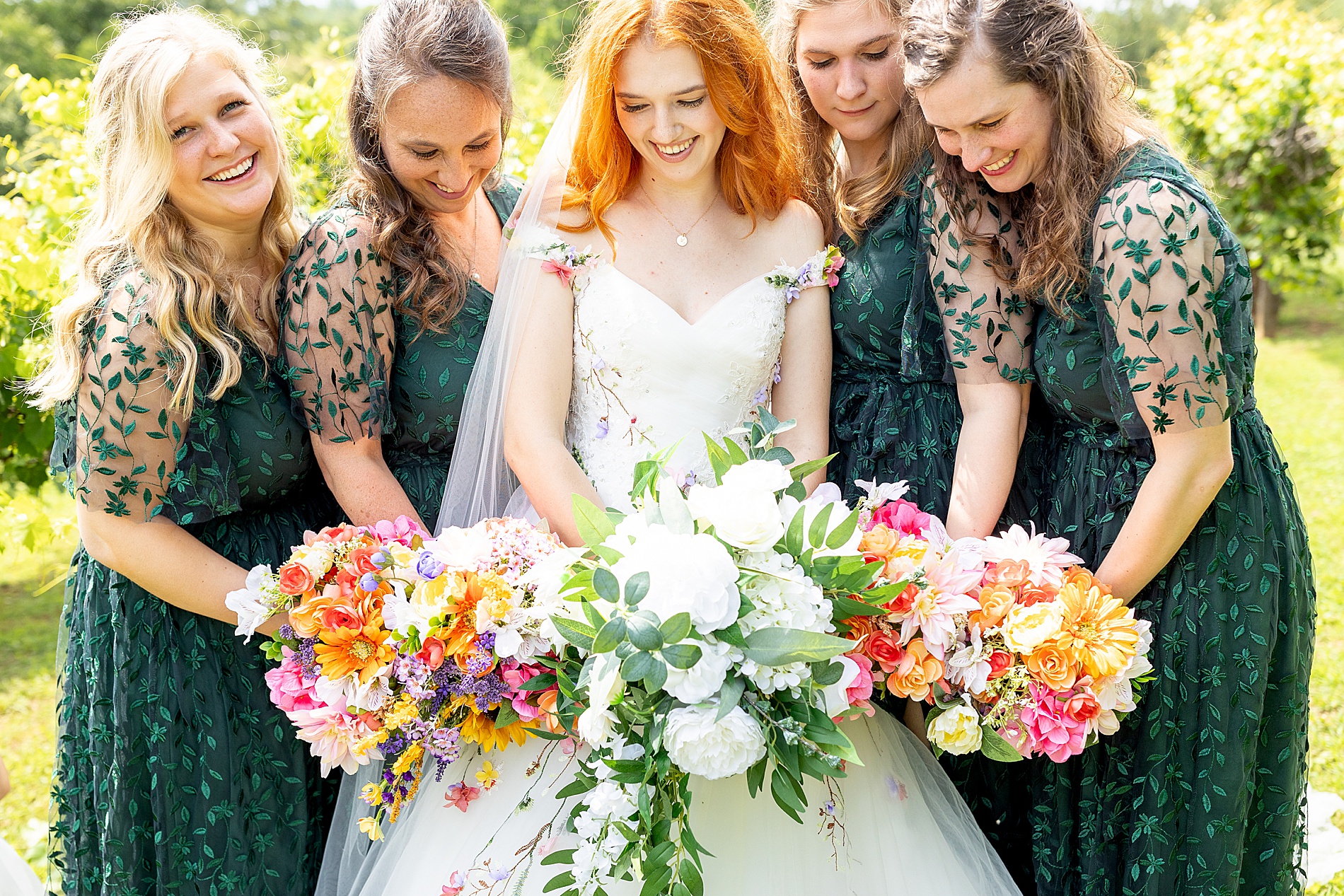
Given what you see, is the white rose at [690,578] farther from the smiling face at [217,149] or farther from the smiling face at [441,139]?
the smiling face at [217,149]

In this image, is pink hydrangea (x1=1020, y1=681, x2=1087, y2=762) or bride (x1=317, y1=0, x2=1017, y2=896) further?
bride (x1=317, y1=0, x2=1017, y2=896)

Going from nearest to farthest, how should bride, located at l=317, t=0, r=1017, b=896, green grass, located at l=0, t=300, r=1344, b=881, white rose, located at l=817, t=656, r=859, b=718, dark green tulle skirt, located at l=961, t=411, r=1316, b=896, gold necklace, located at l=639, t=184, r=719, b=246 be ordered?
white rose, located at l=817, t=656, r=859, b=718 → bride, located at l=317, t=0, r=1017, b=896 → dark green tulle skirt, located at l=961, t=411, r=1316, b=896 → gold necklace, located at l=639, t=184, r=719, b=246 → green grass, located at l=0, t=300, r=1344, b=881

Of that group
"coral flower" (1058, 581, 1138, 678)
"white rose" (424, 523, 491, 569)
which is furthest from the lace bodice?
"coral flower" (1058, 581, 1138, 678)

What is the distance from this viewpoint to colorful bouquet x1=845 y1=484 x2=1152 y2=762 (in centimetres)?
222

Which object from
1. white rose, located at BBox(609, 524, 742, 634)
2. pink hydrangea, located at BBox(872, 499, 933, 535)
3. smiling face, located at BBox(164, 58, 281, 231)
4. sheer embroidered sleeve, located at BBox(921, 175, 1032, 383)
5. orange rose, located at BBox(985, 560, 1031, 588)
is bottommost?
orange rose, located at BBox(985, 560, 1031, 588)

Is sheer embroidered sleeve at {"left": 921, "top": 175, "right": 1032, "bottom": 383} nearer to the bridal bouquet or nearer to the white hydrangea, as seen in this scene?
the bridal bouquet

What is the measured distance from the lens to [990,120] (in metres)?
2.44

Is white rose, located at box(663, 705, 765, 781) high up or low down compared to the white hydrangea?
down

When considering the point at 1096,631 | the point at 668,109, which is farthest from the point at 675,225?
the point at 1096,631

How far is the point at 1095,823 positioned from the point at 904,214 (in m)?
1.62

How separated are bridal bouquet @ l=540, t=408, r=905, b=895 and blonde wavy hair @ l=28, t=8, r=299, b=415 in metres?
1.11

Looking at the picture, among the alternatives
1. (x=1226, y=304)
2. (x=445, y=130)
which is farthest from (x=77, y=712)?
(x=1226, y=304)

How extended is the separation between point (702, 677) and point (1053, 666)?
2.59 feet

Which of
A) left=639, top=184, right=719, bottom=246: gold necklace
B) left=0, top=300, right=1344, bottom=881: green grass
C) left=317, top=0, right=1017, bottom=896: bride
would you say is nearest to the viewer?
left=317, top=0, right=1017, bottom=896: bride
